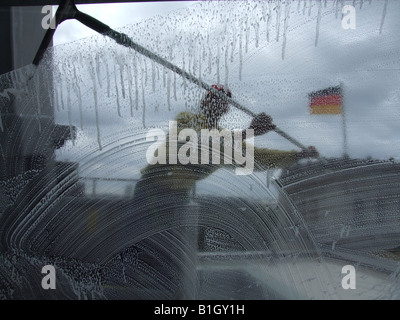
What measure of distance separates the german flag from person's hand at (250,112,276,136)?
0.49 feet

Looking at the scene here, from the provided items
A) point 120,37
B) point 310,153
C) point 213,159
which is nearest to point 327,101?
point 310,153

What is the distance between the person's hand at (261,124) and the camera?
1181 millimetres

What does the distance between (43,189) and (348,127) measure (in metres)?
1.10

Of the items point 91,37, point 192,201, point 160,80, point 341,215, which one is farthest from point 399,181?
point 91,37

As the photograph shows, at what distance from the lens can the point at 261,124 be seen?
3.89ft

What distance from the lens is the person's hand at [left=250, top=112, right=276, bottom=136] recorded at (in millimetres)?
1181

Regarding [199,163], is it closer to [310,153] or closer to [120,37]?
[310,153]

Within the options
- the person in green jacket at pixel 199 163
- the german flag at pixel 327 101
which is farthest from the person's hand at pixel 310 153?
the german flag at pixel 327 101

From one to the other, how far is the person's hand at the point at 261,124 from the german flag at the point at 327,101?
15cm

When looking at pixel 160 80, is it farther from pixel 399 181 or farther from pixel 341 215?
pixel 399 181

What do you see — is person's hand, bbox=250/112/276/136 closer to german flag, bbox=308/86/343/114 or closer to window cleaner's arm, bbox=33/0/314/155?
window cleaner's arm, bbox=33/0/314/155

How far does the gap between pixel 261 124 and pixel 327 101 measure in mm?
237

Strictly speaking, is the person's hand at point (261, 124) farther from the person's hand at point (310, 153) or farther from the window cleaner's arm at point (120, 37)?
the person's hand at point (310, 153)
